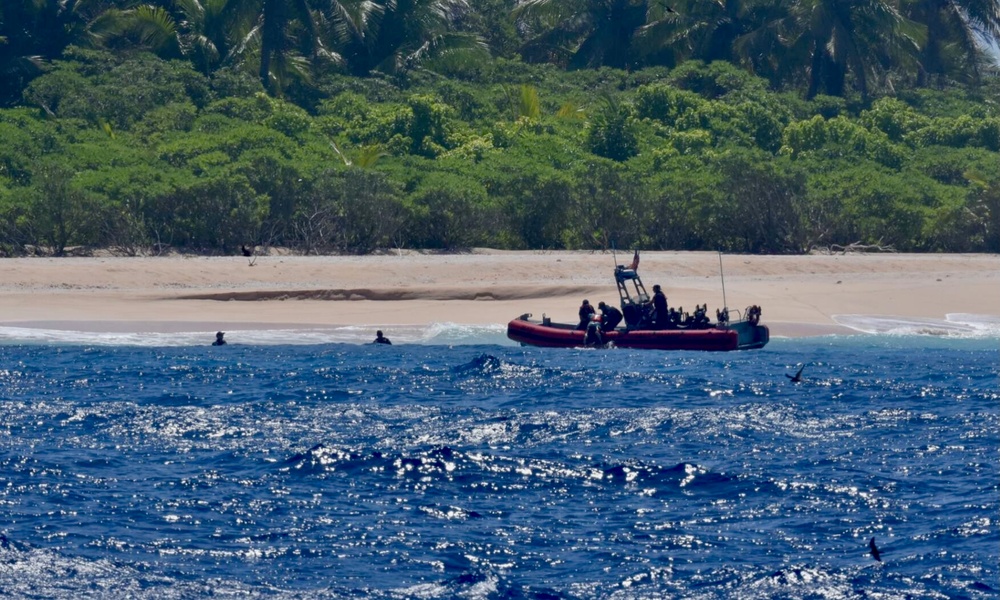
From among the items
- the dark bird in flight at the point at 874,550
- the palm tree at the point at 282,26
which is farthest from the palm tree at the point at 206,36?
the dark bird in flight at the point at 874,550

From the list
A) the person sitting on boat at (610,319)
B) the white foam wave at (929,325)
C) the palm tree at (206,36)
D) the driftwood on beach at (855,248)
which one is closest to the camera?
the person sitting on boat at (610,319)

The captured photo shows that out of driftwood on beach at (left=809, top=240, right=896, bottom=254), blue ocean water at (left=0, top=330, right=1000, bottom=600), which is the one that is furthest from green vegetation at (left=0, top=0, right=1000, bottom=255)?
blue ocean water at (left=0, top=330, right=1000, bottom=600)

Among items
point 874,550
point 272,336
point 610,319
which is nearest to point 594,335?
point 610,319

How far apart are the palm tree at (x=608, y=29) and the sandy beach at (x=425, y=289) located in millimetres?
17775

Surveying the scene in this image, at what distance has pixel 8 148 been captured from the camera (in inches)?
1275

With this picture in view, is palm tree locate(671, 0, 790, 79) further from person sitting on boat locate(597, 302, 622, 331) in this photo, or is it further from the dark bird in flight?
the dark bird in flight

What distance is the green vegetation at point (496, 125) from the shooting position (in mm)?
30312

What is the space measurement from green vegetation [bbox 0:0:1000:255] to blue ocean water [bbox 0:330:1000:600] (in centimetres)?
1090

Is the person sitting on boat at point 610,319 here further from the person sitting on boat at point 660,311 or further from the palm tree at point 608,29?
the palm tree at point 608,29

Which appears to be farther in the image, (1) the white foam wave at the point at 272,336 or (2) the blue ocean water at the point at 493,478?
(1) the white foam wave at the point at 272,336

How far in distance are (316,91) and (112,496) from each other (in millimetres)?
31719

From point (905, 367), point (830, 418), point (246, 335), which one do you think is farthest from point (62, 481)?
point (905, 367)

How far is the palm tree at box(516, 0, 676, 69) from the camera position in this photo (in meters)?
45.8

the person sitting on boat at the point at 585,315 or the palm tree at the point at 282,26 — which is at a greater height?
the palm tree at the point at 282,26
